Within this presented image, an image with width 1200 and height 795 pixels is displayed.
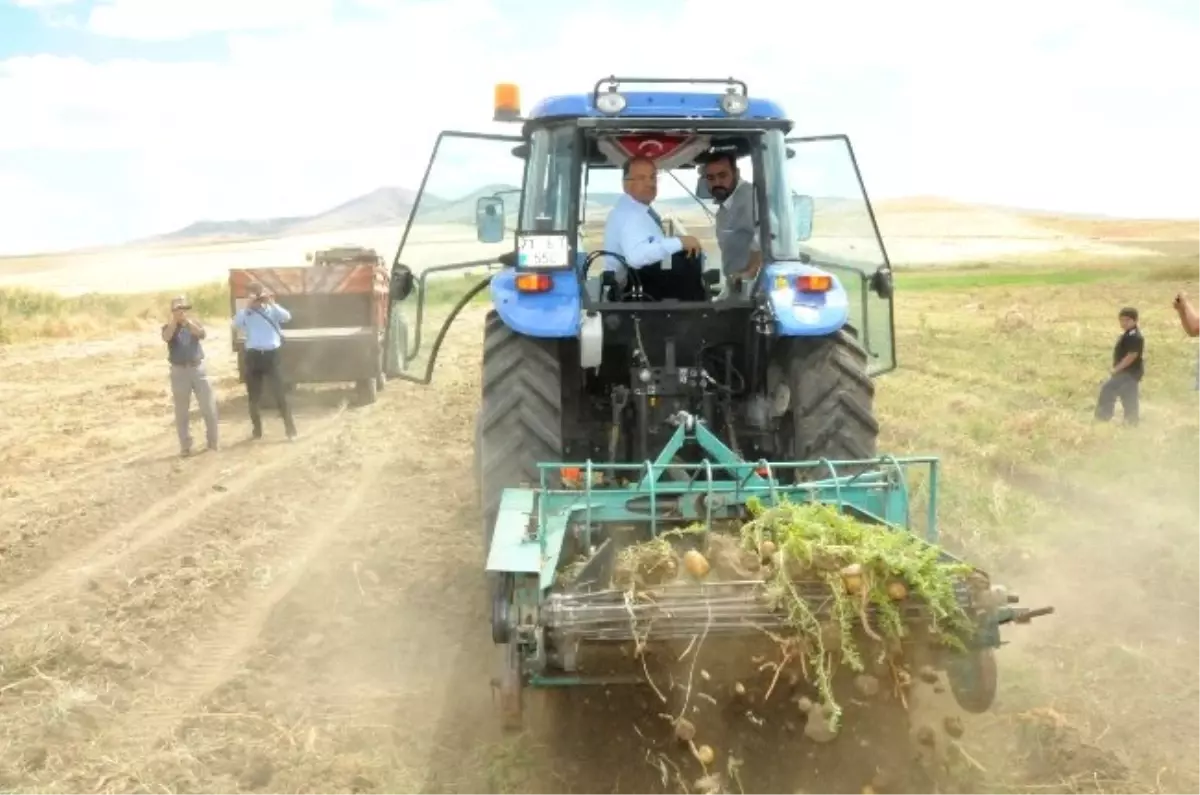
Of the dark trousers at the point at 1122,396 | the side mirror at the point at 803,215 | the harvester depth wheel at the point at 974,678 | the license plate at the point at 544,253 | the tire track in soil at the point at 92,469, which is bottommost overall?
the tire track in soil at the point at 92,469

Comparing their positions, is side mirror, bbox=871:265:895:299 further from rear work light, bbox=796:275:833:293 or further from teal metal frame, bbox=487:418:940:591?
teal metal frame, bbox=487:418:940:591

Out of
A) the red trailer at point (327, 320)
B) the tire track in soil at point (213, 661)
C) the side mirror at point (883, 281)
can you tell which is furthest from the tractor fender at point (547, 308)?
the red trailer at point (327, 320)

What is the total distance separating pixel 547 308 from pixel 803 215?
62.3 inches

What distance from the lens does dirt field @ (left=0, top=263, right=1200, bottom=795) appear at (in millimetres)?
4238

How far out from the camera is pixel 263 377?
11.8 meters

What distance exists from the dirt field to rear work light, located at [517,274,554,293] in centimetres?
164

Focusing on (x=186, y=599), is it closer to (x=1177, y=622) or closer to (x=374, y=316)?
(x=1177, y=622)

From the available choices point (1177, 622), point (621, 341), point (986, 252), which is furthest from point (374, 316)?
point (986, 252)

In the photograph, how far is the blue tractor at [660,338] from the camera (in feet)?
14.8

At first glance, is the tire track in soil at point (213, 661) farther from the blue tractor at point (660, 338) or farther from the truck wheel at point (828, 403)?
the truck wheel at point (828, 403)

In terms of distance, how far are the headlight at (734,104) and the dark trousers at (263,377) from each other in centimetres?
725

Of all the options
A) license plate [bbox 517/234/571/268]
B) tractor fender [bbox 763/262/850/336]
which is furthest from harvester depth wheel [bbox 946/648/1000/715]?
license plate [bbox 517/234/571/268]

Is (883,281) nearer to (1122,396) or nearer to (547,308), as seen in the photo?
(547,308)

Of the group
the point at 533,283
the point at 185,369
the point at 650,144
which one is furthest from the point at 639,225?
the point at 185,369
